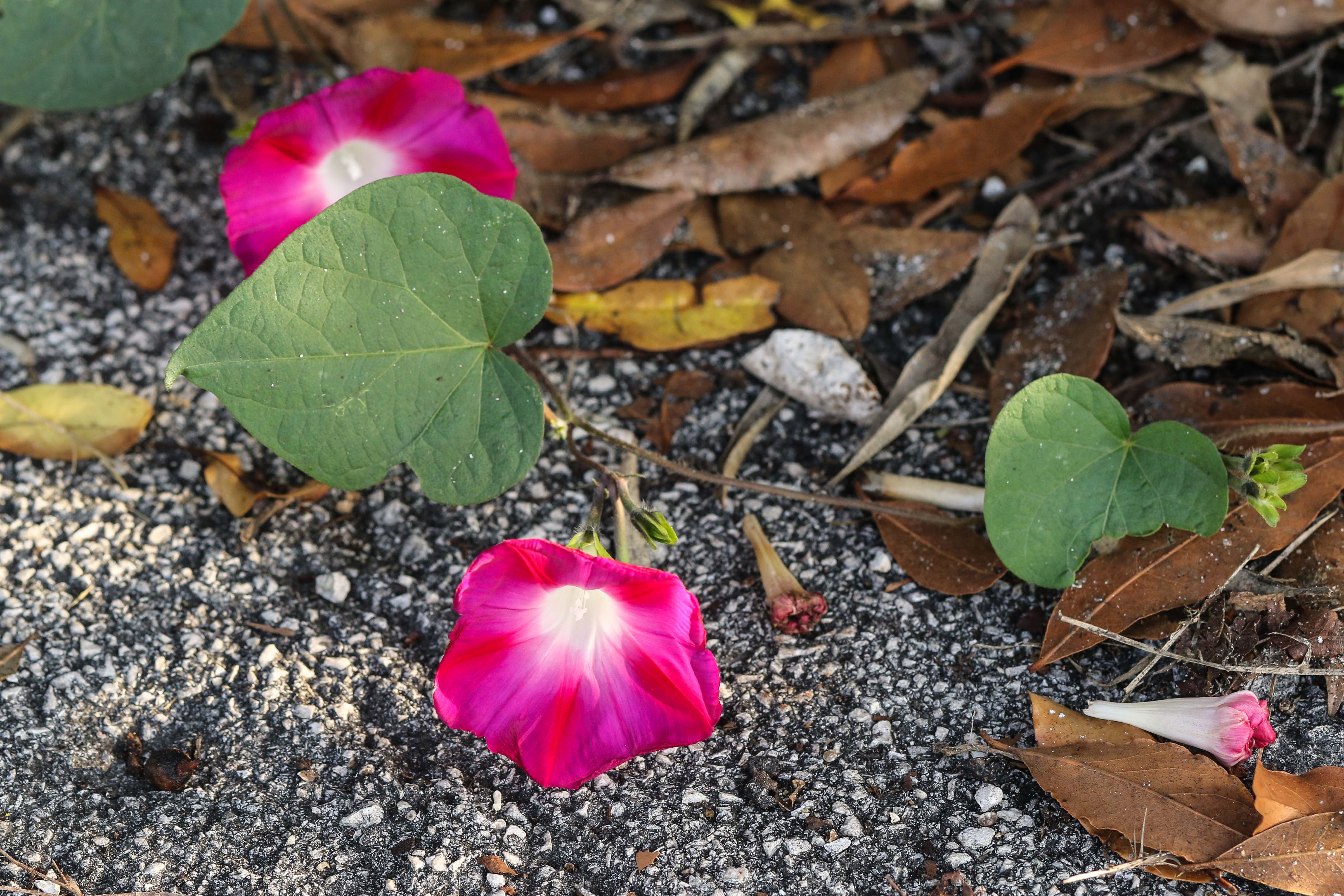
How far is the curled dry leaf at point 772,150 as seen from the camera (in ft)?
6.76

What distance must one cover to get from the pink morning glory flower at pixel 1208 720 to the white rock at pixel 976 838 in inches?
9.0

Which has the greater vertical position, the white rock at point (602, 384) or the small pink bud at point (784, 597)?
the white rock at point (602, 384)

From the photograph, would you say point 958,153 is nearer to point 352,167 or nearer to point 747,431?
point 747,431

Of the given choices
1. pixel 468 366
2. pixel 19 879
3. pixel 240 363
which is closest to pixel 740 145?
pixel 468 366

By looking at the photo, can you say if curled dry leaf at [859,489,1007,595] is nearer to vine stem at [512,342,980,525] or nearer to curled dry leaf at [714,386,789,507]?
vine stem at [512,342,980,525]

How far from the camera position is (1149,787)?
1399 mm

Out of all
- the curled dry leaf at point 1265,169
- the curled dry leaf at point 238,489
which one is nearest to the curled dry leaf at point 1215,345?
the curled dry leaf at point 1265,169

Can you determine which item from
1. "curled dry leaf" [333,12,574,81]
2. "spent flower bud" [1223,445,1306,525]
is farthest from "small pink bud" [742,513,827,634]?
"curled dry leaf" [333,12,574,81]

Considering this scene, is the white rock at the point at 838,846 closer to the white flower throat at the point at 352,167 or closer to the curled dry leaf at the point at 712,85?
the white flower throat at the point at 352,167

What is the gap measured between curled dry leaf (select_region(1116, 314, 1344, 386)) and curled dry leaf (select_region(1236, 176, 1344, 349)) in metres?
0.05

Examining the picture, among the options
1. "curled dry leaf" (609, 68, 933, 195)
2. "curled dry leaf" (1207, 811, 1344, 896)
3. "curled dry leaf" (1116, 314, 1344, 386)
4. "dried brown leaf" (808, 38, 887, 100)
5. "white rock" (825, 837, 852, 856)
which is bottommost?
"curled dry leaf" (1207, 811, 1344, 896)

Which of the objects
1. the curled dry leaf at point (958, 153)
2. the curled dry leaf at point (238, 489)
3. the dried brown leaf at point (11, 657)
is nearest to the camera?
the dried brown leaf at point (11, 657)

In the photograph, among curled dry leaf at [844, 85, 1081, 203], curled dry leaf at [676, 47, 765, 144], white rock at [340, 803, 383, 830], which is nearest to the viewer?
white rock at [340, 803, 383, 830]

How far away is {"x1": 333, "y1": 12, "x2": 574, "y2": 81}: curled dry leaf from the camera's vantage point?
2268 millimetres
